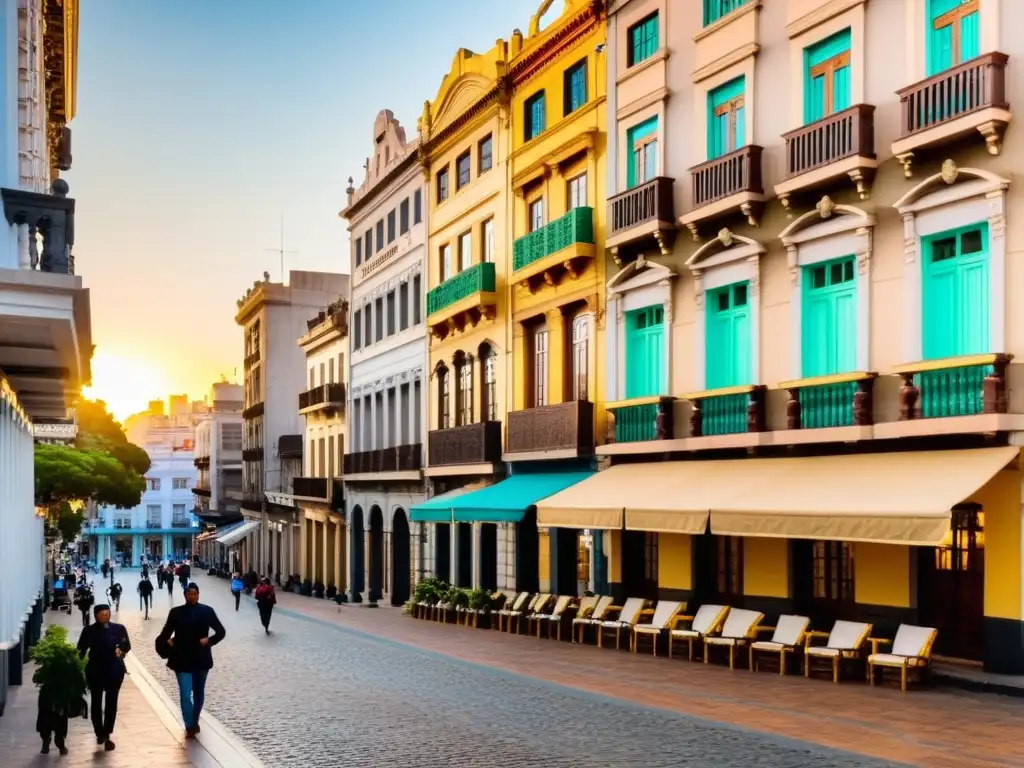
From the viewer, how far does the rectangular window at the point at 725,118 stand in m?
23.2

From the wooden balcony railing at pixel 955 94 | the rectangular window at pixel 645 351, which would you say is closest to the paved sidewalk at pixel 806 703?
the rectangular window at pixel 645 351

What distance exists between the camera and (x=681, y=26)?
984 inches

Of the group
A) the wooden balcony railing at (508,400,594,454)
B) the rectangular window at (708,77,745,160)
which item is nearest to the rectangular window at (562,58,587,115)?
the rectangular window at (708,77,745,160)

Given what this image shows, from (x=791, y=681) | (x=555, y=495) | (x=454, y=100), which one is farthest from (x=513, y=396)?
(x=791, y=681)

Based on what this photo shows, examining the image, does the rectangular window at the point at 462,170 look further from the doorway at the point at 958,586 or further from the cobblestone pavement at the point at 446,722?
the doorway at the point at 958,586

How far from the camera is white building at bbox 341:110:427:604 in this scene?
135ft

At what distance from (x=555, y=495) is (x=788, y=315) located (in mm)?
6214

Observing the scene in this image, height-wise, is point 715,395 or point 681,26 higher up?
point 681,26

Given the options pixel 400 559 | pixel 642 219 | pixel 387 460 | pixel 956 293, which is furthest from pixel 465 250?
pixel 956 293

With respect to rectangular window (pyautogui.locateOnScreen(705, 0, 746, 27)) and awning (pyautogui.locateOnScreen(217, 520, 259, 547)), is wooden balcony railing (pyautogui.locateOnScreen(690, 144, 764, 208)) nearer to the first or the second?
rectangular window (pyautogui.locateOnScreen(705, 0, 746, 27))

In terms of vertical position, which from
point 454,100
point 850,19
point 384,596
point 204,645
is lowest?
point 384,596

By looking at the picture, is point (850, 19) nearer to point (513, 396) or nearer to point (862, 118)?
point (862, 118)

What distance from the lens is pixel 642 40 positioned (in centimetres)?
2673

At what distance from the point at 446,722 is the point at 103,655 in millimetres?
3851
